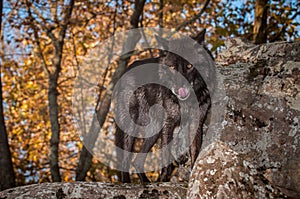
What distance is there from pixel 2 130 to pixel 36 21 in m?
2.89

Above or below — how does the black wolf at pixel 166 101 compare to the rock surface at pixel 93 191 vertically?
above

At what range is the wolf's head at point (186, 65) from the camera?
301cm

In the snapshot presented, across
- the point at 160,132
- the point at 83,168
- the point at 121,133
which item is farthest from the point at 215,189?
the point at 83,168

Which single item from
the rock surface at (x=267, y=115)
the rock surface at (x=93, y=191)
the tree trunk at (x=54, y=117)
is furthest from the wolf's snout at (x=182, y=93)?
the tree trunk at (x=54, y=117)

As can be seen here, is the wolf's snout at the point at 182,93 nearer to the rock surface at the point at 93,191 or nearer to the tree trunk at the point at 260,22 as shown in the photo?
the rock surface at the point at 93,191

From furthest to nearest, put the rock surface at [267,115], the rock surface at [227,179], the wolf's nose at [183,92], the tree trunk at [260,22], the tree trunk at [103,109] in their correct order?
1. the tree trunk at [260,22]
2. the tree trunk at [103,109]
3. the wolf's nose at [183,92]
4. the rock surface at [267,115]
5. the rock surface at [227,179]

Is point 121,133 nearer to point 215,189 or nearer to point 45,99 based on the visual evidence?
point 215,189

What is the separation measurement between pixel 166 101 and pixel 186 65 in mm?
352

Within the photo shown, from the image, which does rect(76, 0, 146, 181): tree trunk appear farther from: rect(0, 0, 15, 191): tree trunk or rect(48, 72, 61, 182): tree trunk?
rect(0, 0, 15, 191): tree trunk

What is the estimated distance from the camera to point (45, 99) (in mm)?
9828

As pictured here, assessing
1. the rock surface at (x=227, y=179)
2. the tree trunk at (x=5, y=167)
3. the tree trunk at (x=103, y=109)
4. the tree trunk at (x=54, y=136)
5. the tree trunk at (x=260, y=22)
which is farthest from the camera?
the tree trunk at (x=260, y=22)

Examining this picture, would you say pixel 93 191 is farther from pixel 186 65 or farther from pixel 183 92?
pixel 186 65

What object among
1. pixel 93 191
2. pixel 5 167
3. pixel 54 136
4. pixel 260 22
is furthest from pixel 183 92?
pixel 260 22

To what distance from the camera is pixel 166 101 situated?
121 inches
